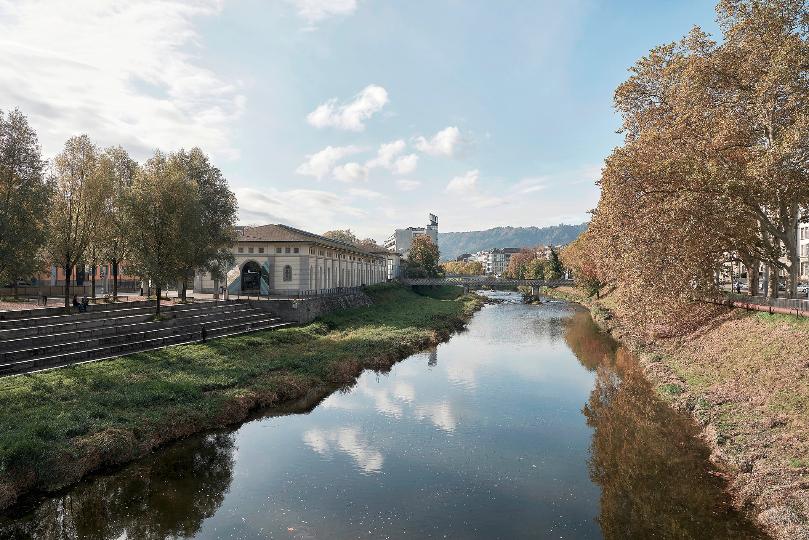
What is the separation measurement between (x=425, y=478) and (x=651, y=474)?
7.22m

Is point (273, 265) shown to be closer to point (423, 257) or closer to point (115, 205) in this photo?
point (115, 205)

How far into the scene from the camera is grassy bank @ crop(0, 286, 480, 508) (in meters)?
15.4

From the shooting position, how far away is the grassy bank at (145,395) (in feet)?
50.6

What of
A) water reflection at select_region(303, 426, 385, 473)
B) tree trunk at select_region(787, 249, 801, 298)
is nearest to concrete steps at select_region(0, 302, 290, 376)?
water reflection at select_region(303, 426, 385, 473)

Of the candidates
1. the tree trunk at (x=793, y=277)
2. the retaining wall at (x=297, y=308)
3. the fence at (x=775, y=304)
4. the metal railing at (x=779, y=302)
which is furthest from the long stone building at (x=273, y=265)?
the tree trunk at (x=793, y=277)

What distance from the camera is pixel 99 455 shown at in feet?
53.8

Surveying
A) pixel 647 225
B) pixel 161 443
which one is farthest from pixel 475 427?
pixel 647 225

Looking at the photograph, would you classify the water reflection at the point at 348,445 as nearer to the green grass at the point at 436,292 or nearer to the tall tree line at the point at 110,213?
the tall tree line at the point at 110,213

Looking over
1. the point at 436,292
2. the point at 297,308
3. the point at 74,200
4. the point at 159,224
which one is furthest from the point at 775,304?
the point at 436,292

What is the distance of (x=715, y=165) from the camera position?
2470cm

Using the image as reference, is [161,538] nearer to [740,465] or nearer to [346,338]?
[740,465]

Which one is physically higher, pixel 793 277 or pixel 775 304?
pixel 793 277

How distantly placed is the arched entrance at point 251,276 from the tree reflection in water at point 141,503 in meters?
37.6

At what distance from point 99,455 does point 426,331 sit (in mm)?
33499
